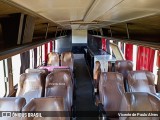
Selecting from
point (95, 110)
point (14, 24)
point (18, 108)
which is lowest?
point (95, 110)

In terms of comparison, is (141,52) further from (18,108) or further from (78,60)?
(78,60)

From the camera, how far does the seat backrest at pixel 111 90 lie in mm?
A: 3559

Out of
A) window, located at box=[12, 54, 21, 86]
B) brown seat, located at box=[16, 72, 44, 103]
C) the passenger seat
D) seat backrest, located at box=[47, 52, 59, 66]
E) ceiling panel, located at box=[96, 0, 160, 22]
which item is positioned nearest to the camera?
ceiling panel, located at box=[96, 0, 160, 22]

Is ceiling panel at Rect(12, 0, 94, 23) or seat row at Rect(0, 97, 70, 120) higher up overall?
ceiling panel at Rect(12, 0, 94, 23)

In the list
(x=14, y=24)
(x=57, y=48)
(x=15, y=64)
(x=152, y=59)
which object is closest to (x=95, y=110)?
(x=152, y=59)

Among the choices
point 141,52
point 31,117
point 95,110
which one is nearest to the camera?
point 31,117

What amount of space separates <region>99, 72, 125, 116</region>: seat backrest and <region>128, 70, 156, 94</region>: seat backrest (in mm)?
270

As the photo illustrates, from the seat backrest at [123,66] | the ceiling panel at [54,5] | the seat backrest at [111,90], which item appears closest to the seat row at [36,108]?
the ceiling panel at [54,5]

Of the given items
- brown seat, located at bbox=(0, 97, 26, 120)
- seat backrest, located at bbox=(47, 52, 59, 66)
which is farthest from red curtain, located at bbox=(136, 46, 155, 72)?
brown seat, located at bbox=(0, 97, 26, 120)

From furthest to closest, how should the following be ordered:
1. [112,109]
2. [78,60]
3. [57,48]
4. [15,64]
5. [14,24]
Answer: [78,60]
[57,48]
[15,64]
[112,109]
[14,24]

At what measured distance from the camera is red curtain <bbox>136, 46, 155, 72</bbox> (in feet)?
15.0

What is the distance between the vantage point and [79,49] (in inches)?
449

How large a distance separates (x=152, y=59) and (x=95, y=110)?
5.64 ft

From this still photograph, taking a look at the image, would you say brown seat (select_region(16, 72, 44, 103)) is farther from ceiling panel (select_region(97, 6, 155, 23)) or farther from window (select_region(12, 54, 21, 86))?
ceiling panel (select_region(97, 6, 155, 23))
